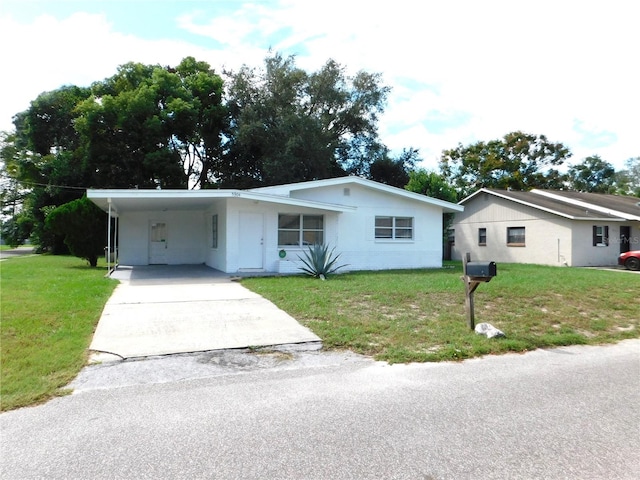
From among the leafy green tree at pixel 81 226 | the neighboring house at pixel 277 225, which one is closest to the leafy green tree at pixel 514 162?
the neighboring house at pixel 277 225

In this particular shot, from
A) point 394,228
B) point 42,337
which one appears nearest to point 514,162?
point 394,228

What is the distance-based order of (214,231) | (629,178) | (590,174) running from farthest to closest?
(629,178) → (590,174) → (214,231)

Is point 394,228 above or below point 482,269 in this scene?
above

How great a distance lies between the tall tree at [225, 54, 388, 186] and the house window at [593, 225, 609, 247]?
15.8 m

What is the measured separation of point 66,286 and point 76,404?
25.6 ft

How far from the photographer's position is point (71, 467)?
285 centimetres

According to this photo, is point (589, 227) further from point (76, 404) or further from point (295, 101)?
point (76, 404)

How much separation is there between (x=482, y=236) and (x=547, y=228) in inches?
156

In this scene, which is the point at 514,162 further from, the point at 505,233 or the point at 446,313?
the point at 446,313

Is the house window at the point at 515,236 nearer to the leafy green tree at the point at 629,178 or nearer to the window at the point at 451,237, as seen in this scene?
the window at the point at 451,237

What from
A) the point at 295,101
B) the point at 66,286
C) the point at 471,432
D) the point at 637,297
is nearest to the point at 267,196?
the point at 66,286

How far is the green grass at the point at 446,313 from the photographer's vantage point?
239 inches

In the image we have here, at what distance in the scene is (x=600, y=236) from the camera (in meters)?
21.4

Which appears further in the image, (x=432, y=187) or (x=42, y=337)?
(x=432, y=187)
